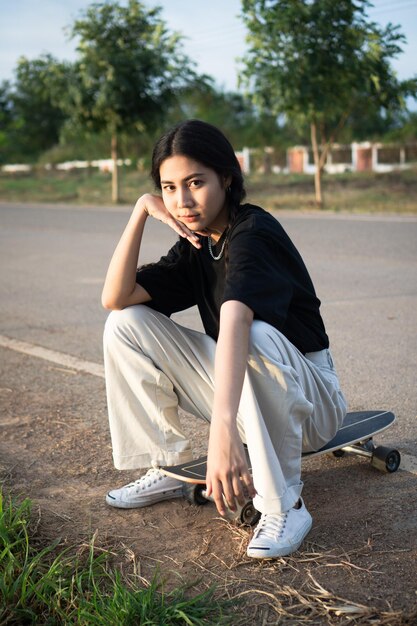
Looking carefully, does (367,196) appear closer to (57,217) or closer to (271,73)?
(271,73)

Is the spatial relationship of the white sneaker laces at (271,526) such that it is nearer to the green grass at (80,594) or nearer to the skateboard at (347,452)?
the skateboard at (347,452)

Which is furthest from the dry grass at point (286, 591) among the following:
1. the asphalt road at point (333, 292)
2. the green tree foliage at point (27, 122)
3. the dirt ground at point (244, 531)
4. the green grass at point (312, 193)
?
the green tree foliage at point (27, 122)

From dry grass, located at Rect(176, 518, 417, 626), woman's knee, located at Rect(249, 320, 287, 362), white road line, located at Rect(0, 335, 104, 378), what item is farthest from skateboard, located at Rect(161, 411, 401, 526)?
white road line, located at Rect(0, 335, 104, 378)

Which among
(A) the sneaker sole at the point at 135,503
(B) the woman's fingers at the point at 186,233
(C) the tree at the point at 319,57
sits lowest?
(A) the sneaker sole at the point at 135,503

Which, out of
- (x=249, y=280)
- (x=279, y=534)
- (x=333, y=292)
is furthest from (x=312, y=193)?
(x=279, y=534)

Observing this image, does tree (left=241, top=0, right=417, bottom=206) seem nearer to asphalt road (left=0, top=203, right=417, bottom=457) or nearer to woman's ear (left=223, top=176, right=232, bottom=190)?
asphalt road (left=0, top=203, right=417, bottom=457)

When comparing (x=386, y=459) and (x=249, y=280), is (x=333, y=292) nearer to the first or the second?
(x=386, y=459)

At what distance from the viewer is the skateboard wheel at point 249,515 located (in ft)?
9.06

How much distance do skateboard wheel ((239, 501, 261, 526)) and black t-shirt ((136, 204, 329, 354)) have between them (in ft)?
1.90

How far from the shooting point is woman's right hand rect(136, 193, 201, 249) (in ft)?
9.26

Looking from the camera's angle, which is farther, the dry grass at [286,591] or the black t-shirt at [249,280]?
the black t-shirt at [249,280]

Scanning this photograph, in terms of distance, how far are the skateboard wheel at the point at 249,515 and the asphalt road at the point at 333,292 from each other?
2.97 ft

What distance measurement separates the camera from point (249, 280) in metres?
2.52

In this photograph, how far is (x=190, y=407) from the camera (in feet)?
9.97
